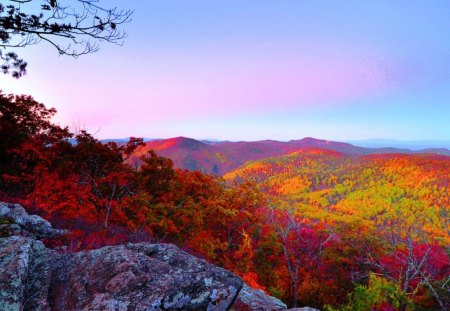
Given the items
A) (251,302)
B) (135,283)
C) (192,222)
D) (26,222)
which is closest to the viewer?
(135,283)

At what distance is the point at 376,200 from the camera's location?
150125mm

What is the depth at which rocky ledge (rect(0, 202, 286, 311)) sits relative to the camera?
3.65 metres

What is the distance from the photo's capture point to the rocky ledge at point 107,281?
12.0 feet

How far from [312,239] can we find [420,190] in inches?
6063

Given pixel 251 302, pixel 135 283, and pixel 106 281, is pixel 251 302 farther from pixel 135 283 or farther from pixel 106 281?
pixel 106 281

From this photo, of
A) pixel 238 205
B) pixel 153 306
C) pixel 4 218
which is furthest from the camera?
pixel 238 205

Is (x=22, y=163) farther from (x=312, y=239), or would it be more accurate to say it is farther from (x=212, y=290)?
(x=312, y=239)

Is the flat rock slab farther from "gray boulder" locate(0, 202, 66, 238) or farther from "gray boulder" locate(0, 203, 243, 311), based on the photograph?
"gray boulder" locate(0, 202, 66, 238)

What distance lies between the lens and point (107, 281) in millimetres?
3980

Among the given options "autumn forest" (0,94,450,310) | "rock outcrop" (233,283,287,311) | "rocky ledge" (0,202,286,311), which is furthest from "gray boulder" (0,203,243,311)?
"autumn forest" (0,94,450,310)

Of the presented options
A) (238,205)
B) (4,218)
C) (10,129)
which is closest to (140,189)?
(10,129)

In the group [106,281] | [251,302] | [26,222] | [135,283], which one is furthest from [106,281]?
[26,222]

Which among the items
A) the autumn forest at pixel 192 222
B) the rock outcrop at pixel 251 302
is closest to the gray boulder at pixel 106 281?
the rock outcrop at pixel 251 302

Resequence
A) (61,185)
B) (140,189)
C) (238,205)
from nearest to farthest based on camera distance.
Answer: (61,185), (140,189), (238,205)
